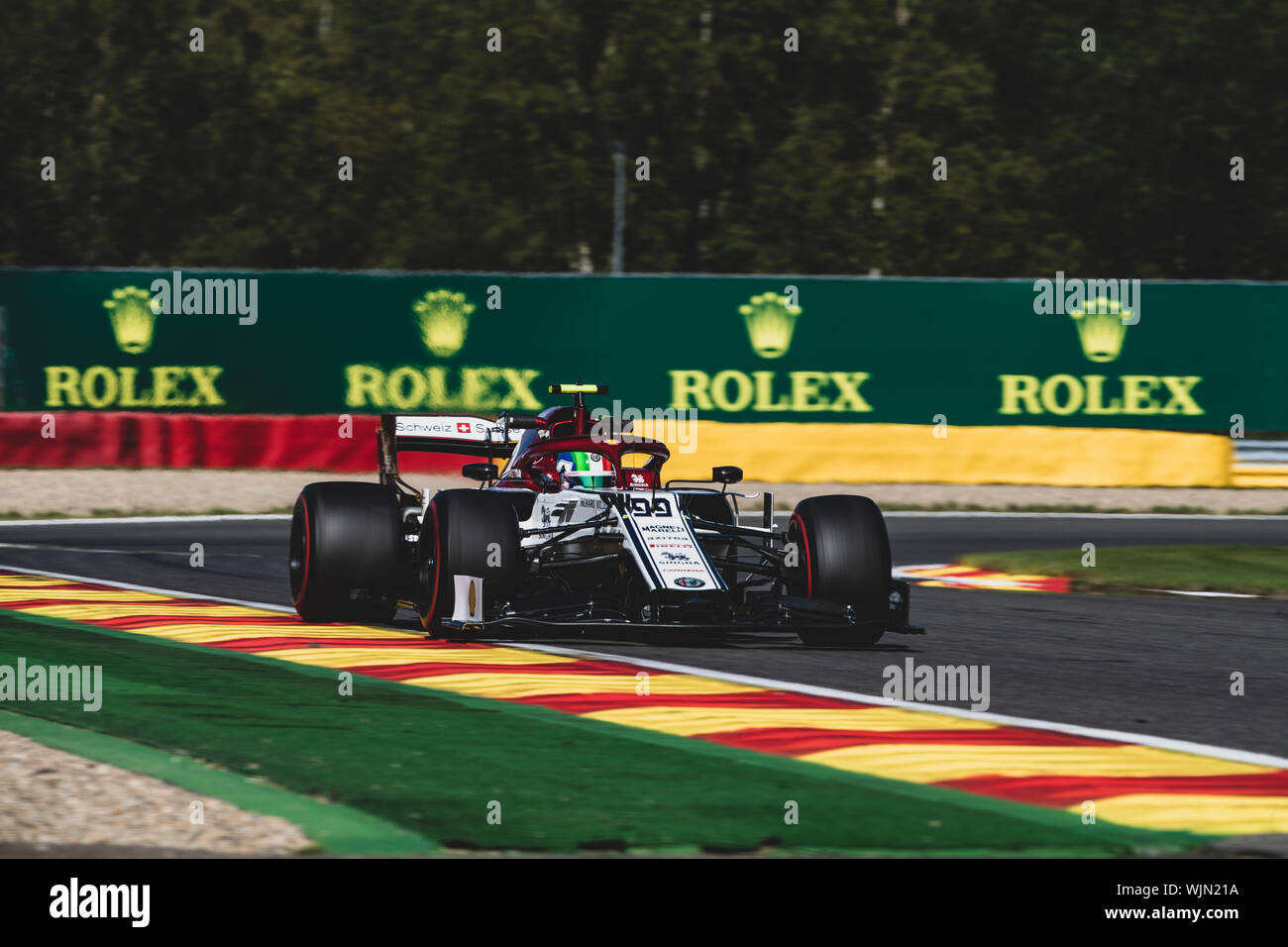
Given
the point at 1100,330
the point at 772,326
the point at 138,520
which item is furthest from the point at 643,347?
the point at 138,520

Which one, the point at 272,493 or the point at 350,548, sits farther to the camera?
the point at 272,493

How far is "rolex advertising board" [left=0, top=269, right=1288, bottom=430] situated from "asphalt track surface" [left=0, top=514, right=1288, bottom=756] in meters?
5.78

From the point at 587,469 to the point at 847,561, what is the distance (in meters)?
1.67

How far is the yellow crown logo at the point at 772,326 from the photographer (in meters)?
25.3

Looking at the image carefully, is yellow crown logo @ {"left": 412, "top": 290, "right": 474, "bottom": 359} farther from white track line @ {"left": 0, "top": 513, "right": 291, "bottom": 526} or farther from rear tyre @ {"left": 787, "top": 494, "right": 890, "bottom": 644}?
rear tyre @ {"left": 787, "top": 494, "right": 890, "bottom": 644}

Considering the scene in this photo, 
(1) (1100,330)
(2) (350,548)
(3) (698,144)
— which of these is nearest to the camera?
(2) (350,548)

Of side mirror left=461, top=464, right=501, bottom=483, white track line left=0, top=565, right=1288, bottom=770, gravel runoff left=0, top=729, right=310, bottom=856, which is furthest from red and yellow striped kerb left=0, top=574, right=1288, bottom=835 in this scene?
gravel runoff left=0, top=729, right=310, bottom=856

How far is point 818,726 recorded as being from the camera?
8.67 m

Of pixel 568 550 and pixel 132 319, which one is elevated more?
pixel 132 319

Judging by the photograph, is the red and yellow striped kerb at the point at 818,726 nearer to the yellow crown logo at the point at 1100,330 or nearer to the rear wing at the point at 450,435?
the rear wing at the point at 450,435

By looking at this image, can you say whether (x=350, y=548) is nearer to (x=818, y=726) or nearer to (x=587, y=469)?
(x=587, y=469)

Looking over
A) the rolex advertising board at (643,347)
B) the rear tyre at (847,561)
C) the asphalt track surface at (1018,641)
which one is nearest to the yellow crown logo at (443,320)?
the rolex advertising board at (643,347)
